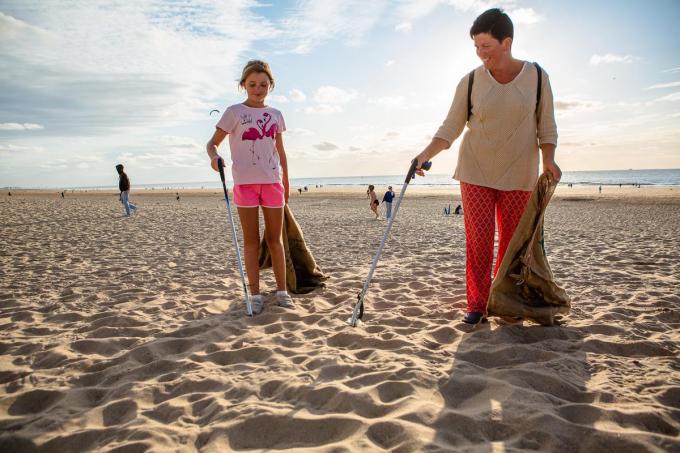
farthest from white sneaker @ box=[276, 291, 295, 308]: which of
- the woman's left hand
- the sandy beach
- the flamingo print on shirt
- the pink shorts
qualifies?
the woman's left hand

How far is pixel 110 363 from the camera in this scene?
8.41 feet

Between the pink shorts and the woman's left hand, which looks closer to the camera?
the woman's left hand

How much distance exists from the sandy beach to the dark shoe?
103mm

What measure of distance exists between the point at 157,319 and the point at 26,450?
172cm

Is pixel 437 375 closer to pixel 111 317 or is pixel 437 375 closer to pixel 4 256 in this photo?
pixel 111 317

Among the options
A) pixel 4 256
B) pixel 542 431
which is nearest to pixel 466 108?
pixel 542 431

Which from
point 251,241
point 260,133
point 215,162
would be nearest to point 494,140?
point 260,133

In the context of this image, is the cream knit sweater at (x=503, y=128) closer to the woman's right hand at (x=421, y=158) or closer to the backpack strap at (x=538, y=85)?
the backpack strap at (x=538, y=85)

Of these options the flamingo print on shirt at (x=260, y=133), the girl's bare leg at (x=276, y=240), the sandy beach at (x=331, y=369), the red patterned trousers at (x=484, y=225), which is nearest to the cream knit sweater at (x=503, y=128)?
the red patterned trousers at (x=484, y=225)

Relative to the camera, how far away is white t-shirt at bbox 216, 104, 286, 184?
3.51m

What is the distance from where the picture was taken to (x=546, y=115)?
294cm

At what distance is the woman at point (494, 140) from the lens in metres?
A: 2.87

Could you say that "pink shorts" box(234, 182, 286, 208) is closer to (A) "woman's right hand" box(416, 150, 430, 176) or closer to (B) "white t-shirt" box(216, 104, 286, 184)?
(B) "white t-shirt" box(216, 104, 286, 184)

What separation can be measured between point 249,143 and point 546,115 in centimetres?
240
